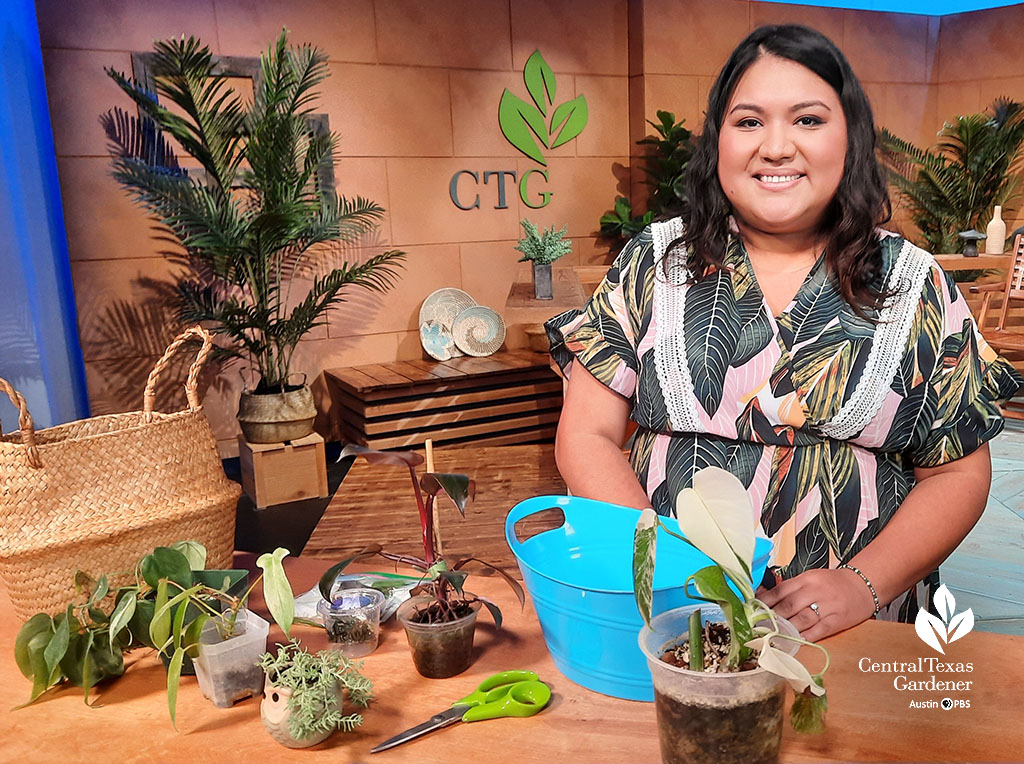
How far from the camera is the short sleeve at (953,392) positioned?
50.5 inches

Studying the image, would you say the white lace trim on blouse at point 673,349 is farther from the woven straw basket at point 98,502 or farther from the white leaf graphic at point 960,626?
the woven straw basket at point 98,502

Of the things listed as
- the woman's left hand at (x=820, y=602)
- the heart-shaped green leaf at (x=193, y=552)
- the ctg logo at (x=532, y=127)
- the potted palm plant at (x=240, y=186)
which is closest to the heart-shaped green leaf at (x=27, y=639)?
the heart-shaped green leaf at (x=193, y=552)

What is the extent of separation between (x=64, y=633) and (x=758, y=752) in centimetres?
77

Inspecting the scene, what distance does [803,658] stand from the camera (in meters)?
0.96

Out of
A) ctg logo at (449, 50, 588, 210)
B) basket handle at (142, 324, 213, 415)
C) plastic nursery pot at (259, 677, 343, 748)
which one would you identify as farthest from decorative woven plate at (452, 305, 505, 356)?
plastic nursery pot at (259, 677, 343, 748)

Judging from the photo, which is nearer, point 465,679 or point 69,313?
point 465,679

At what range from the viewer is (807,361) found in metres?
1.29

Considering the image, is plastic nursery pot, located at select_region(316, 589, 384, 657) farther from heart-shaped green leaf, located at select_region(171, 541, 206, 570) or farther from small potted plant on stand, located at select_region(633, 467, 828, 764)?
small potted plant on stand, located at select_region(633, 467, 828, 764)

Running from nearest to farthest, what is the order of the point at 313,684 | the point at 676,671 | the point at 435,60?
1. the point at 676,671
2. the point at 313,684
3. the point at 435,60

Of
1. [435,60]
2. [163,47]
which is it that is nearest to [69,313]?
[163,47]

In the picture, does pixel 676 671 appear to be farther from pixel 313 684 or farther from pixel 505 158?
pixel 505 158

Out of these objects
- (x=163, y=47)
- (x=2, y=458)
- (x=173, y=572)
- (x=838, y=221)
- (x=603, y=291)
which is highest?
(x=163, y=47)

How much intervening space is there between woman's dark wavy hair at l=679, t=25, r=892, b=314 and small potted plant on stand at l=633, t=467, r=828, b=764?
76cm

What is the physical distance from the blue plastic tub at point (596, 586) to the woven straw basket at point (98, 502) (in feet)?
1.55
